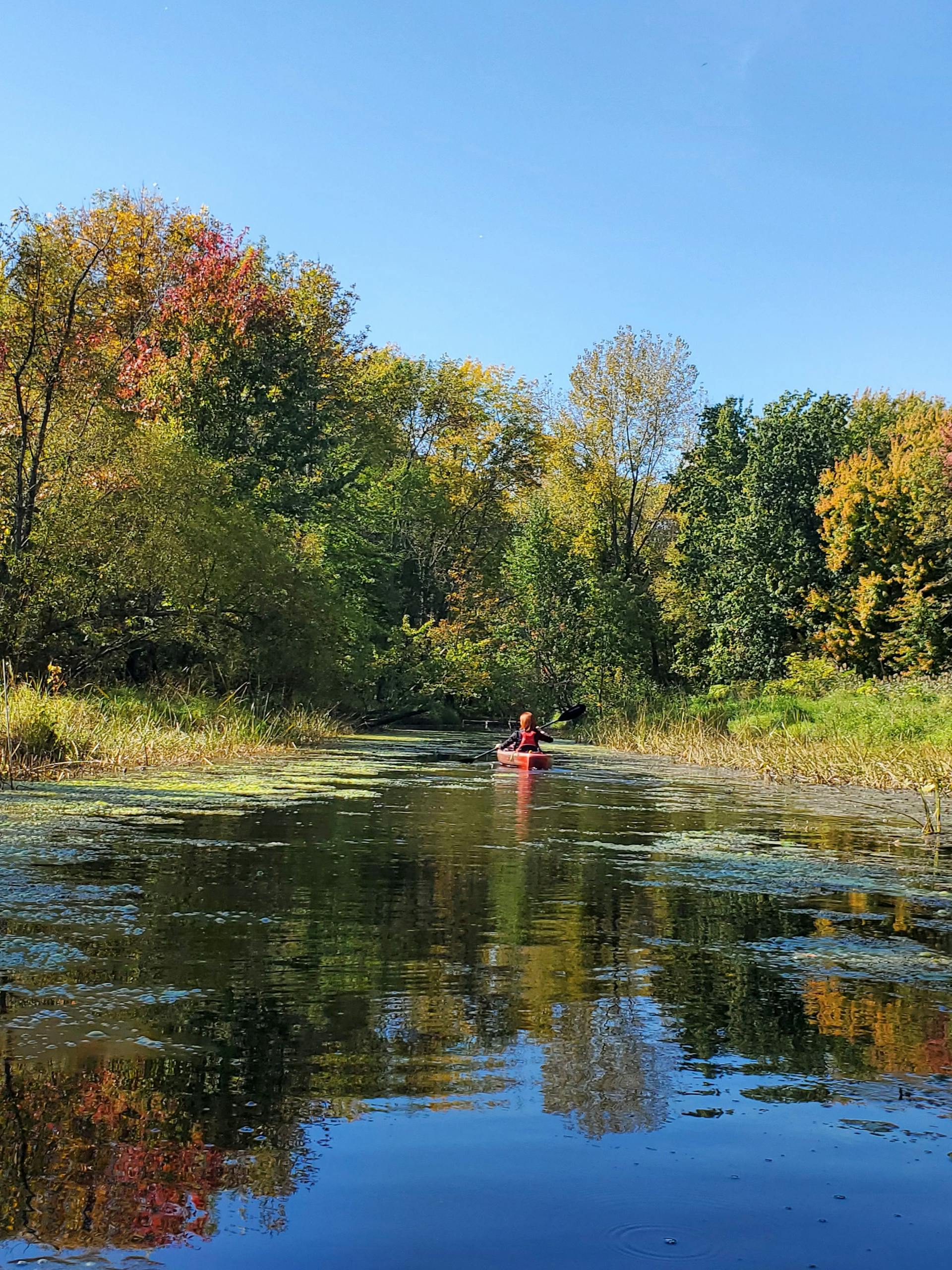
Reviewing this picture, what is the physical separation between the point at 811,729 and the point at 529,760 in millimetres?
8090

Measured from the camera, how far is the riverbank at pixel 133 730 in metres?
15.3

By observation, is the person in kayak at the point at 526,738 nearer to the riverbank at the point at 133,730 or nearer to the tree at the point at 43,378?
the riverbank at the point at 133,730

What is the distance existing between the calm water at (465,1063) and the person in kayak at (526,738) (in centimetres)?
1344

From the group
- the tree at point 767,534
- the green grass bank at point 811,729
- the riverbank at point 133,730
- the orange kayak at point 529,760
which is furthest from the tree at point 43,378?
the tree at point 767,534

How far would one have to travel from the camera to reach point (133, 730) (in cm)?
1952

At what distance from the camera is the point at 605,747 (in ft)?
120

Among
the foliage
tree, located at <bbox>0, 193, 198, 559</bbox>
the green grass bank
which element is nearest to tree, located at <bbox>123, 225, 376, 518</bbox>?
the foliage

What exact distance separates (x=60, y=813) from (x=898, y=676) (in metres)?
26.1

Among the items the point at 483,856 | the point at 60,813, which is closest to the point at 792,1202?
the point at 483,856

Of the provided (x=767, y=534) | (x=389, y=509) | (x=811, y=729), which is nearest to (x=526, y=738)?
(x=811, y=729)

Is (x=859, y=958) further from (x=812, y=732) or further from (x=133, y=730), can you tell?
(x=812, y=732)

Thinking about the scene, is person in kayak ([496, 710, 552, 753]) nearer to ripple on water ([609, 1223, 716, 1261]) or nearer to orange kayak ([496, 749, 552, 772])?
orange kayak ([496, 749, 552, 772])

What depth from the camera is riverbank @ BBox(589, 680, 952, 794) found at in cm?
2030

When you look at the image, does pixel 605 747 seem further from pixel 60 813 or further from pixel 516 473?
pixel 60 813
